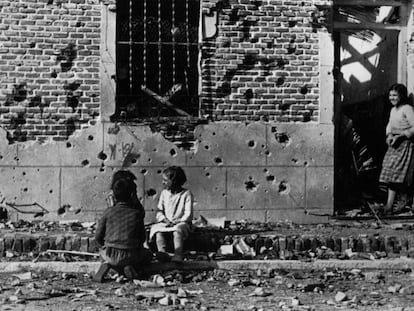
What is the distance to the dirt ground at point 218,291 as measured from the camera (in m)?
7.10

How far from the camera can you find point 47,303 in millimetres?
7125

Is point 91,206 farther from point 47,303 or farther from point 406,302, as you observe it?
point 406,302

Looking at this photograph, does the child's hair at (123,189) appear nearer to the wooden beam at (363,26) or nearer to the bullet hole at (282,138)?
the bullet hole at (282,138)

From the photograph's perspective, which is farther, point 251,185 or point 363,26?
point 363,26

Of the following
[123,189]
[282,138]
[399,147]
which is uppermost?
[282,138]

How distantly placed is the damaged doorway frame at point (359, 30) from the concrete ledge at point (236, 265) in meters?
2.92

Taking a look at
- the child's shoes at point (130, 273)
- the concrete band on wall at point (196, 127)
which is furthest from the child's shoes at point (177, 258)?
the concrete band on wall at point (196, 127)

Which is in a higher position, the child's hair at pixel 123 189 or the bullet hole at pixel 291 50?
the bullet hole at pixel 291 50

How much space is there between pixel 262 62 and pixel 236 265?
394cm

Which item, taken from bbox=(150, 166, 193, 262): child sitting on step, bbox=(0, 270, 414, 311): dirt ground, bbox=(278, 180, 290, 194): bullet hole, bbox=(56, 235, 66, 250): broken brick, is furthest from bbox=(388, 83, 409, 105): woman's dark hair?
bbox=(56, 235, 66, 250): broken brick

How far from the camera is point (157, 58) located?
11.7 meters

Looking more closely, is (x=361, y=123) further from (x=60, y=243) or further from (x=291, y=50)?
(x=60, y=243)

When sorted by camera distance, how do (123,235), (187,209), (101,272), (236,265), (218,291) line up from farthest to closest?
(187,209) < (236,265) < (123,235) < (101,272) < (218,291)

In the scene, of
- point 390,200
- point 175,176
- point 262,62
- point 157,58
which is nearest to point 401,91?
point 390,200
